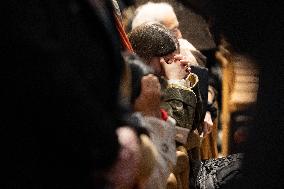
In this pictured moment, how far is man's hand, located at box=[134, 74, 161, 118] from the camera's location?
1909 millimetres

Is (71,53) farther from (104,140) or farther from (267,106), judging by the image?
(267,106)

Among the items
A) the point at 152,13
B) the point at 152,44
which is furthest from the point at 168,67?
the point at 152,13

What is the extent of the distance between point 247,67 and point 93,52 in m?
0.34

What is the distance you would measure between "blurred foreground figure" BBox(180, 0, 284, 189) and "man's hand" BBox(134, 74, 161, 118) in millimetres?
705

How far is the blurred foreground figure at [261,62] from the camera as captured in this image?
1108 mm

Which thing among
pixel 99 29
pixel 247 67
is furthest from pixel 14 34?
pixel 247 67

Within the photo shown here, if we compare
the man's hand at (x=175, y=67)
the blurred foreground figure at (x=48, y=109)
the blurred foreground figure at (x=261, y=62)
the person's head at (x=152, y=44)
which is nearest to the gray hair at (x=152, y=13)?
the man's hand at (x=175, y=67)

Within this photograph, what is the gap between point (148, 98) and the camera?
1.97 metres

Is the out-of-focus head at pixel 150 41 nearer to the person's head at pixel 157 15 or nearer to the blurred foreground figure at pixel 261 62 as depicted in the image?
the person's head at pixel 157 15

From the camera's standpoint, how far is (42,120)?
1267mm

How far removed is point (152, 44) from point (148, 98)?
738mm

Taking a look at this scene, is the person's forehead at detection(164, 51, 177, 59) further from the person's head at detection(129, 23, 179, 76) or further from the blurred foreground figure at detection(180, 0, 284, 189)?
the blurred foreground figure at detection(180, 0, 284, 189)

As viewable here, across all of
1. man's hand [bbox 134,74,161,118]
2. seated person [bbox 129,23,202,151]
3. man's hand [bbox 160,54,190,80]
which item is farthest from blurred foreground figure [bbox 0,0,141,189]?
man's hand [bbox 160,54,190,80]

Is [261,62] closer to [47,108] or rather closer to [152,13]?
[47,108]
